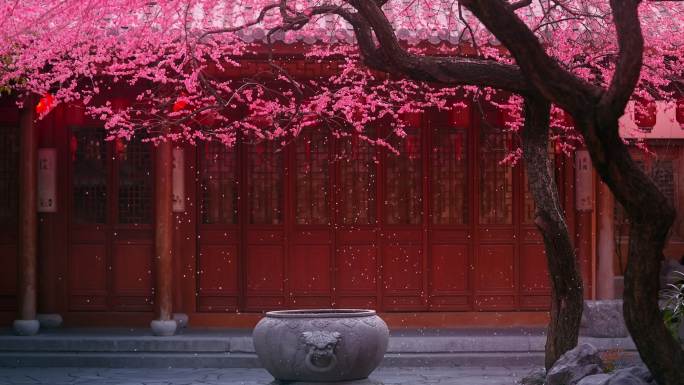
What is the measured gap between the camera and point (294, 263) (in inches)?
598

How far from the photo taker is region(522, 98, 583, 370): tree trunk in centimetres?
973

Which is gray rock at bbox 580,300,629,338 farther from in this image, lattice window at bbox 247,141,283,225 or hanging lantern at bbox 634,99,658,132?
lattice window at bbox 247,141,283,225

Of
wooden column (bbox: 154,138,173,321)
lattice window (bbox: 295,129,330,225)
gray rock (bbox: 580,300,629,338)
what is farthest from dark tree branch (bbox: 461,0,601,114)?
lattice window (bbox: 295,129,330,225)

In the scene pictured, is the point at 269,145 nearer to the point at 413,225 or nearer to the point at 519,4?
the point at 413,225

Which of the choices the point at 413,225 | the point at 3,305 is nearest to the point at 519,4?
the point at 413,225

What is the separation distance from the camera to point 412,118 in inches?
597

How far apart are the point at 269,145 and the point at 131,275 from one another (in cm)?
241

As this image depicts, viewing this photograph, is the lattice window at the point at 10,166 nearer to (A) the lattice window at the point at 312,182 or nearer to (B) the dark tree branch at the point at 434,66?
(A) the lattice window at the point at 312,182

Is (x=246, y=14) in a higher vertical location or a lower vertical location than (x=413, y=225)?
higher

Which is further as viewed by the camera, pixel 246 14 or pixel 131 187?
pixel 131 187

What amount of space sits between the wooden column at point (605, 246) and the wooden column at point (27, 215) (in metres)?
7.04

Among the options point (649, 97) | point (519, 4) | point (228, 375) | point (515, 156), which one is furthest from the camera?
point (515, 156)

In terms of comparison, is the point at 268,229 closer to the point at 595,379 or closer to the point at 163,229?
the point at 163,229

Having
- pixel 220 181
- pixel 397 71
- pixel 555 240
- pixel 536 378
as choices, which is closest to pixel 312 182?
pixel 220 181
